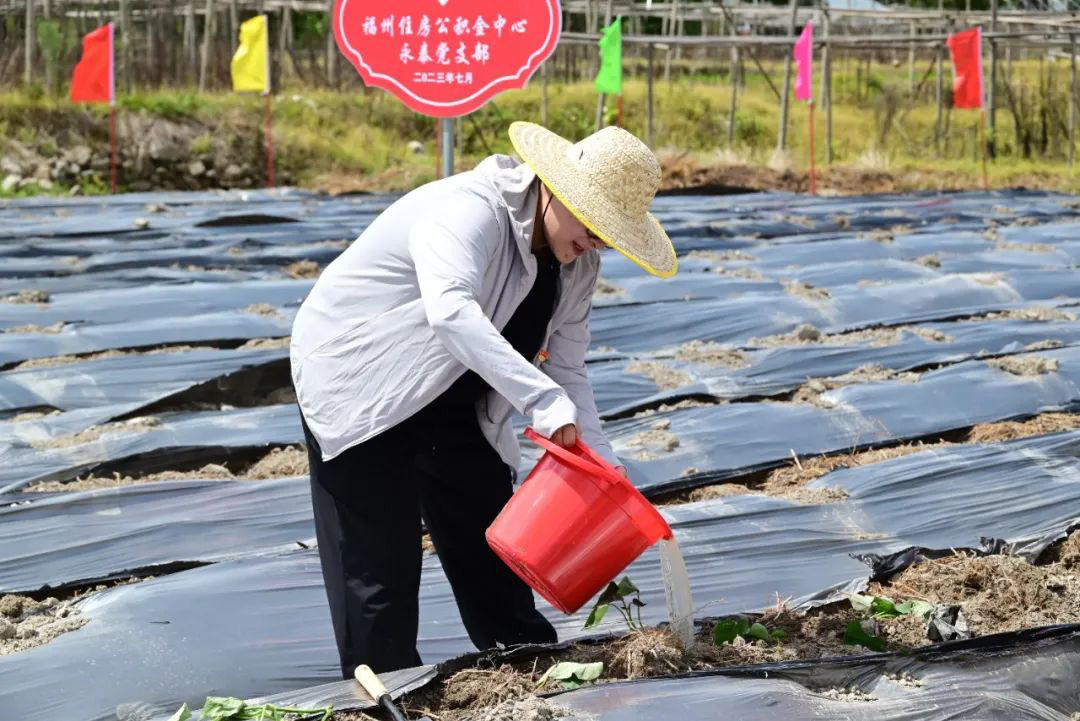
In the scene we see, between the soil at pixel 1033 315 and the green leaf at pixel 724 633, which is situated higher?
the green leaf at pixel 724 633

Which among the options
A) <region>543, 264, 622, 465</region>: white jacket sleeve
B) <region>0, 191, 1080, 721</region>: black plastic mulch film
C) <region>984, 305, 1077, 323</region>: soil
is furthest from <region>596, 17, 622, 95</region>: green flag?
<region>543, 264, 622, 465</region>: white jacket sleeve

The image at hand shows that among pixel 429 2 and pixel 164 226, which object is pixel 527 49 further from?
pixel 164 226

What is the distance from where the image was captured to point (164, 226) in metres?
6.96

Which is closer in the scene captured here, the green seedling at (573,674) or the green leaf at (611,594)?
the green seedling at (573,674)

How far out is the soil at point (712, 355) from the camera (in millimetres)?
4227

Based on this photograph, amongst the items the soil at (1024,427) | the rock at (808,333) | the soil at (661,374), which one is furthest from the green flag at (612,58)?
the soil at (1024,427)

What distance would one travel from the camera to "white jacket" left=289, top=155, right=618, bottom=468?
1699 millimetres

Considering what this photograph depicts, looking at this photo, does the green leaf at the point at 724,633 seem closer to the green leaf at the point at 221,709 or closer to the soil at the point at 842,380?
the green leaf at the point at 221,709

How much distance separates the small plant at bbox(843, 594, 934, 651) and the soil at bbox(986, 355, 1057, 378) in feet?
6.22

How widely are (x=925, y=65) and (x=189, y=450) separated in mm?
23477

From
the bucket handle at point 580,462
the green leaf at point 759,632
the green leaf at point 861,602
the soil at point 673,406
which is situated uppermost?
the bucket handle at point 580,462

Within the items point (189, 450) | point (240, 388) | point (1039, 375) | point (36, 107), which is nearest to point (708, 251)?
point (1039, 375)

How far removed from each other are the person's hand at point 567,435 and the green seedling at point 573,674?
320 millimetres

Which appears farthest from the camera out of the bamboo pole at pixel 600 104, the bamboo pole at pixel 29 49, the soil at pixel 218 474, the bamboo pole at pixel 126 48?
the bamboo pole at pixel 126 48
